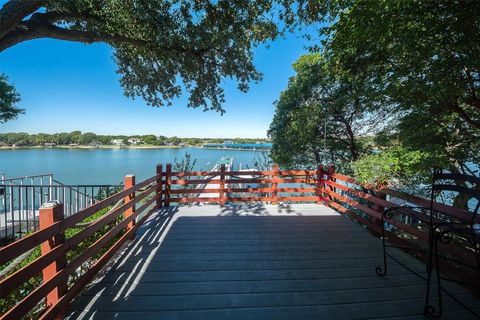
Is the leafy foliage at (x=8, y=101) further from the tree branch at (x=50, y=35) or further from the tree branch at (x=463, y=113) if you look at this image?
the tree branch at (x=463, y=113)

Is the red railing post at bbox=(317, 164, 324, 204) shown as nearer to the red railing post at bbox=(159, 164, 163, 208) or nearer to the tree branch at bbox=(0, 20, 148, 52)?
the red railing post at bbox=(159, 164, 163, 208)

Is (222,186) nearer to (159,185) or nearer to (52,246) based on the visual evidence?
(159,185)

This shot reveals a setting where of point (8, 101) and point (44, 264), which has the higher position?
point (8, 101)

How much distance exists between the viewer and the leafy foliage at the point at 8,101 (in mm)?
6953

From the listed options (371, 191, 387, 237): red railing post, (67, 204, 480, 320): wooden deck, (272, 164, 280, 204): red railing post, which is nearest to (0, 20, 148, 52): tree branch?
(67, 204, 480, 320): wooden deck

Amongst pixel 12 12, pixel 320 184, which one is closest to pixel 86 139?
pixel 12 12

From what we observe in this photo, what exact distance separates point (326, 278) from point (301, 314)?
2.21 feet

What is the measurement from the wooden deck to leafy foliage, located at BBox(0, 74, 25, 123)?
710 cm

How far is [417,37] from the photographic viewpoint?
128 inches

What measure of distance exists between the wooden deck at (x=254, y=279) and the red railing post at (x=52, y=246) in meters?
0.23

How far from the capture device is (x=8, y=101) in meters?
7.12

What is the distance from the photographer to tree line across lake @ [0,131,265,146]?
16.1 metres

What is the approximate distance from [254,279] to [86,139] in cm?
2486

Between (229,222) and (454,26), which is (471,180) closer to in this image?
(454,26)
